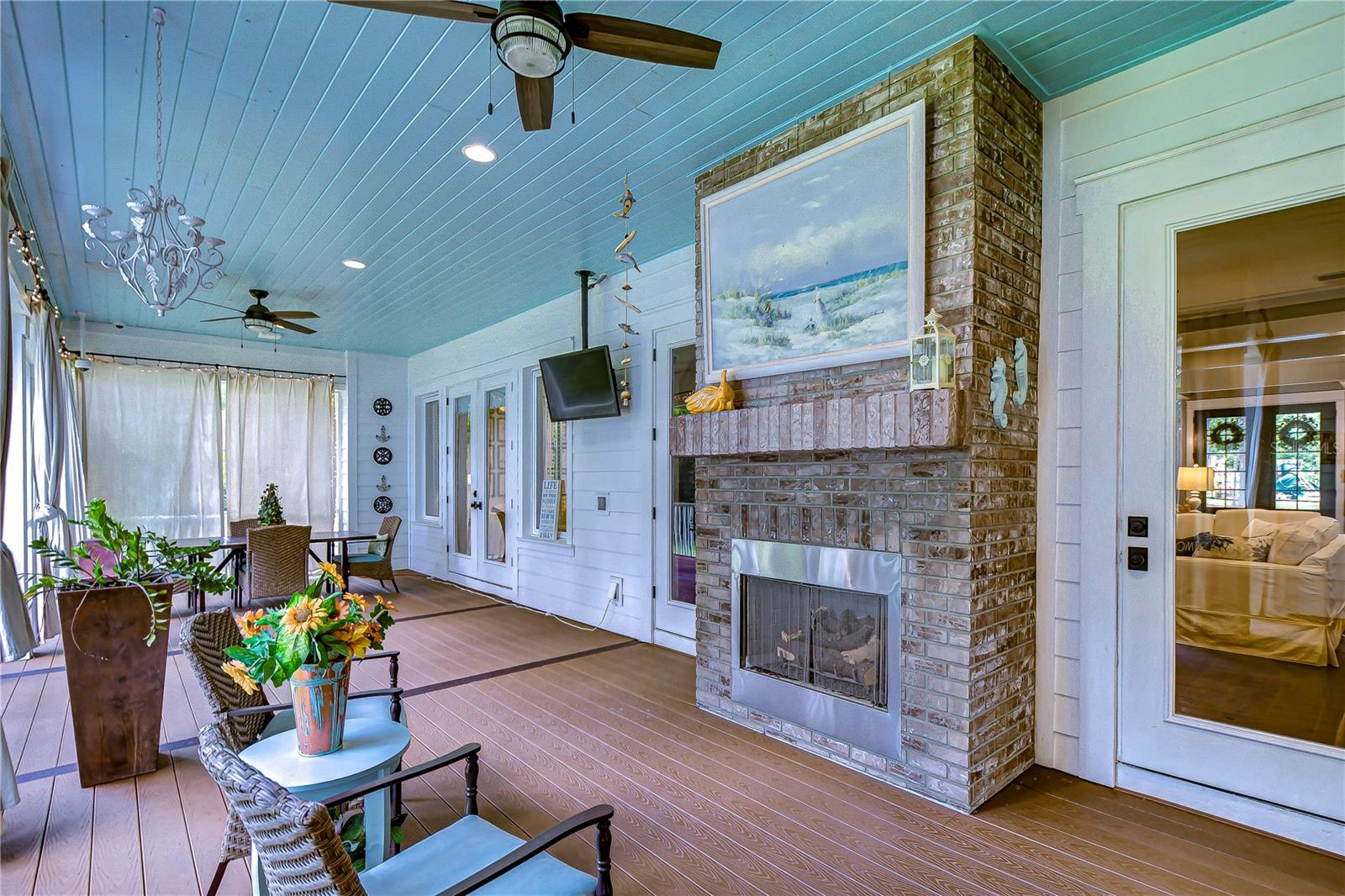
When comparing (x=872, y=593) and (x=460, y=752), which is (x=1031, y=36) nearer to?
(x=872, y=593)

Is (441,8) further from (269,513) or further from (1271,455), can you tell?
(269,513)

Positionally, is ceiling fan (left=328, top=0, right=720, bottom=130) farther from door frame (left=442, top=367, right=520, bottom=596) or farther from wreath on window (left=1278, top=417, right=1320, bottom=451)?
door frame (left=442, top=367, right=520, bottom=596)

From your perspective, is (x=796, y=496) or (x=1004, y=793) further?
(x=796, y=496)

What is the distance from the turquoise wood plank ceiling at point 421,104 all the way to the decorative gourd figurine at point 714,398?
122cm

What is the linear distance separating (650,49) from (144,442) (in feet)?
25.8

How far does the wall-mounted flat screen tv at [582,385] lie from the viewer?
5.13 metres

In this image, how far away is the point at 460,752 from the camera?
6.12 ft

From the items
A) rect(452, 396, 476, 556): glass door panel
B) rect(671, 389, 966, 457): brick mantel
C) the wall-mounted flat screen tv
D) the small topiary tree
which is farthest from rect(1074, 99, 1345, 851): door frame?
the small topiary tree

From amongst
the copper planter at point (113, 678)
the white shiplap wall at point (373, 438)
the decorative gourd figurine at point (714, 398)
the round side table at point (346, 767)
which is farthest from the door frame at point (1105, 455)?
the white shiplap wall at point (373, 438)

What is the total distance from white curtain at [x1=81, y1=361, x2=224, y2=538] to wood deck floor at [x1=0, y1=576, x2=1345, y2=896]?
405 centimetres

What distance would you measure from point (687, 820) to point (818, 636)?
3.39 ft

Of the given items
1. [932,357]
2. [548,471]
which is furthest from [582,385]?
[932,357]

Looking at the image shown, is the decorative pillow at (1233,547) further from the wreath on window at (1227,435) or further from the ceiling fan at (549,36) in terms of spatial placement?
the ceiling fan at (549,36)

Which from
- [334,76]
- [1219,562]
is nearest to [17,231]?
[334,76]
